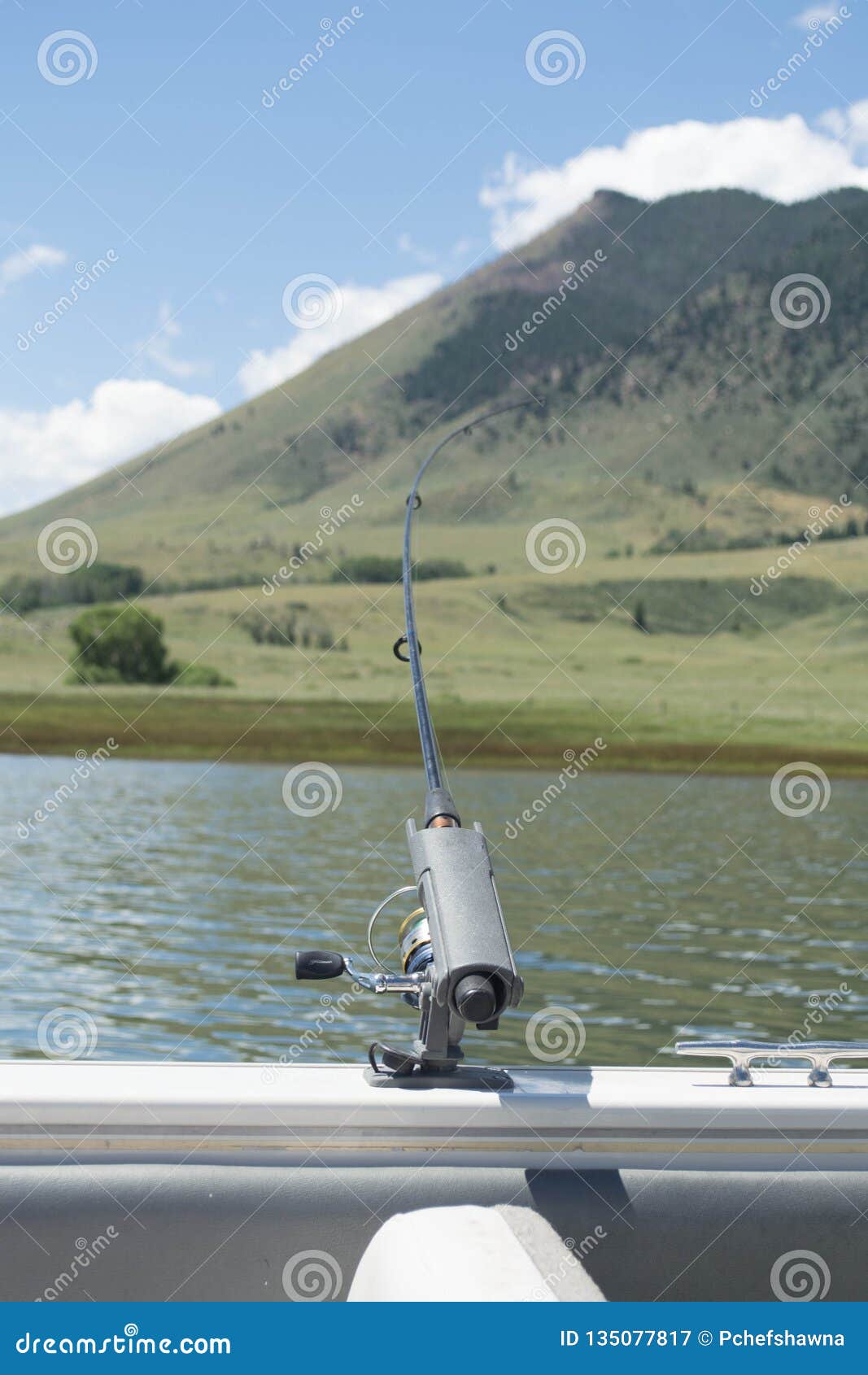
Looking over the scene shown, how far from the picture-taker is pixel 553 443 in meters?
185

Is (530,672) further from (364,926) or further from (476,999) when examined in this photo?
(476,999)

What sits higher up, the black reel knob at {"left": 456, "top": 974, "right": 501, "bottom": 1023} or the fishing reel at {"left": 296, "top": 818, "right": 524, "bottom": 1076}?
the fishing reel at {"left": 296, "top": 818, "right": 524, "bottom": 1076}

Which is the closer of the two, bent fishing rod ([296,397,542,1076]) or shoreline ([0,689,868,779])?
bent fishing rod ([296,397,542,1076])

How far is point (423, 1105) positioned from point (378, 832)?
2364cm

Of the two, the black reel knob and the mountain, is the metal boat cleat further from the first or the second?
the mountain

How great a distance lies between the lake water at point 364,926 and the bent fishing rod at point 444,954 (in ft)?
9.94

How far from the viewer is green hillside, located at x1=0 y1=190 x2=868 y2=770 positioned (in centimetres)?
10550

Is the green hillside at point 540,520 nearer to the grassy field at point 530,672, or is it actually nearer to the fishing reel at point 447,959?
the grassy field at point 530,672

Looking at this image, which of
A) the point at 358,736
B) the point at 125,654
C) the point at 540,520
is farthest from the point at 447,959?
the point at 540,520

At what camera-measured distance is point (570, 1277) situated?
1.54 metres

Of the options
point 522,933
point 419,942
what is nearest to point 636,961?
point 522,933

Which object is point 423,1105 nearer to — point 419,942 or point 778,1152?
point 419,942

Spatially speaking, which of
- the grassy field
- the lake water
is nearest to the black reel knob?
the lake water

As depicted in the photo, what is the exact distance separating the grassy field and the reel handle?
68.6 m
